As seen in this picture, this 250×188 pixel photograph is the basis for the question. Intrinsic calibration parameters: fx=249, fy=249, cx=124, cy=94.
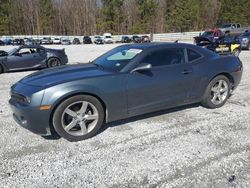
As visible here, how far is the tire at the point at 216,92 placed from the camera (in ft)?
16.8

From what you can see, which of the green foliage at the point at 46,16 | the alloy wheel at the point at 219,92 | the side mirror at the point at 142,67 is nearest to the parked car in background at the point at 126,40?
the green foliage at the point at 46,16

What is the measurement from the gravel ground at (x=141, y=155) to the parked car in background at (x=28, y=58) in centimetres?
696

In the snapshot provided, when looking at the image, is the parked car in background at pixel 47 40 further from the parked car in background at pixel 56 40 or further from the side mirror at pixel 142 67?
the side mirror at pixel 142 67

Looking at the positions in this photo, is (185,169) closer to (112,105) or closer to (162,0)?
(112,105)

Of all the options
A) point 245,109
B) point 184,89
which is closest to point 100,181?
point 184,89

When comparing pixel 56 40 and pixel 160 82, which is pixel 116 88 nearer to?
pixel 160 82

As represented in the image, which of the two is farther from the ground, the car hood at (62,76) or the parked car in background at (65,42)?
the parked car in background at (65,42)

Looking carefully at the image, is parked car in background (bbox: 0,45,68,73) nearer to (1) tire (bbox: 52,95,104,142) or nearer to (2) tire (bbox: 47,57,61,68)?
(2) tire (bbox: 47,57,61,68)

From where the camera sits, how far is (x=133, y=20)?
2589 inches

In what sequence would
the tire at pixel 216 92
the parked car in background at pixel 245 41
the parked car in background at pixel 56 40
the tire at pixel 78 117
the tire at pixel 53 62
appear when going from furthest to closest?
the parked car in background at pixel 56 40 → the parked car in background at pixel 245 41 → the tire at pixel 53 62 → the tire at pixel 216 92 → the tire at pixel 78 117

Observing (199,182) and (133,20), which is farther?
(133,20)

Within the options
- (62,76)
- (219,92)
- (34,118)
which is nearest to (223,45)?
(219,92)

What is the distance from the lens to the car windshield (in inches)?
170

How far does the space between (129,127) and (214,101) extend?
2080mm
